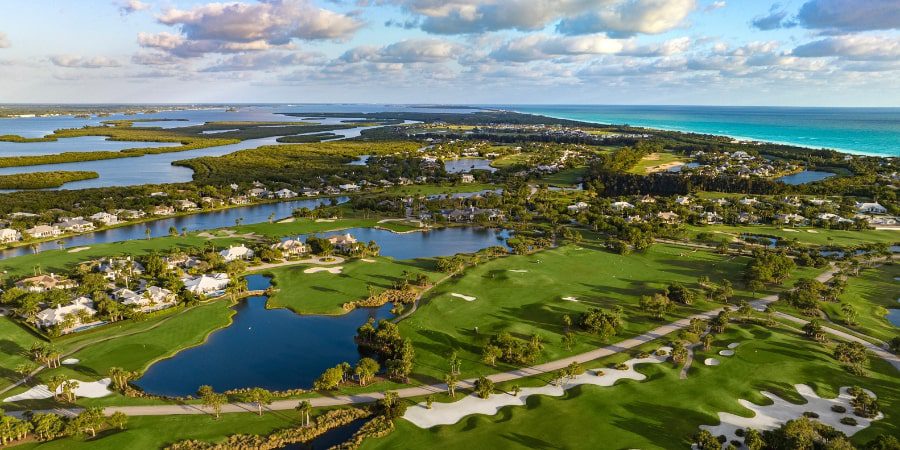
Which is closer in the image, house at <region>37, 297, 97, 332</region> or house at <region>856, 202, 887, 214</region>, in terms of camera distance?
house at <region>37, 297, 97, 332</region>

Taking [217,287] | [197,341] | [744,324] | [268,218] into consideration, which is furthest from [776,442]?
[268,218]

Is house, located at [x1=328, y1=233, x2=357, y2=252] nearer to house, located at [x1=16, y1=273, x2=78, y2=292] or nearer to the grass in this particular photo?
house, located at [x1=16, y1=273, x2=78, y2=292]

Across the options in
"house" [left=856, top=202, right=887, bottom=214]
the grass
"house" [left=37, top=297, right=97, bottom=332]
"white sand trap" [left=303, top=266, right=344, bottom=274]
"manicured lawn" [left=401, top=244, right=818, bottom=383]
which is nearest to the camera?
the grass

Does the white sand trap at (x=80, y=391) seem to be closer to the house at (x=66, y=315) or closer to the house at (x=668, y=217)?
the house at (x=66, y=315)

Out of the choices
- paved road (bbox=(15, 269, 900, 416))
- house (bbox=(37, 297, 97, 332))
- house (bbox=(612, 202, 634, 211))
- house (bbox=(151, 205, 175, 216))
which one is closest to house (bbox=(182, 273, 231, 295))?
house (bbox=(37, 297, 97, 332))

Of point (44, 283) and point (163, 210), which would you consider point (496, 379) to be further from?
point (163, 210)

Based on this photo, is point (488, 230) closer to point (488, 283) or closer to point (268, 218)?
point (488, 283)
